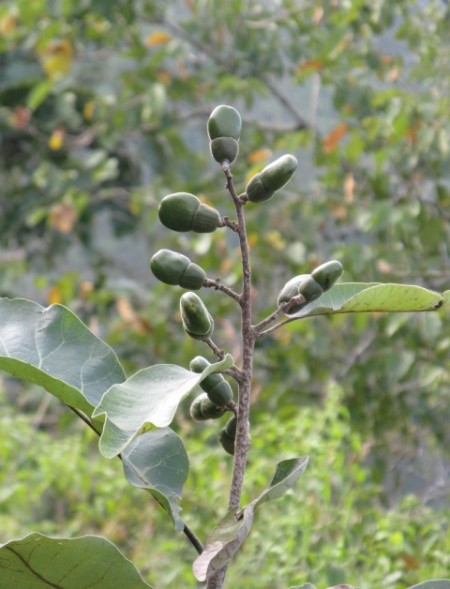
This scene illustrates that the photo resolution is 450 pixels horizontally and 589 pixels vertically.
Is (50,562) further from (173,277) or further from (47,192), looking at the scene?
(47,192)

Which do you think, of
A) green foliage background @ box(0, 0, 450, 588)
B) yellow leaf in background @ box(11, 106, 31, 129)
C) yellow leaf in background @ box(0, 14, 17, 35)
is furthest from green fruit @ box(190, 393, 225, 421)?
yellow leaf in background @ box(11, 106, 31, 129)

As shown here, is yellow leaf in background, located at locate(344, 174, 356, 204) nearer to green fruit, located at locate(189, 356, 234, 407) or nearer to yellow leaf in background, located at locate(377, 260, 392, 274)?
yellow leaf in background, located at locate(377, 260, 392, 274)

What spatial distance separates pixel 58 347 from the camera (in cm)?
64

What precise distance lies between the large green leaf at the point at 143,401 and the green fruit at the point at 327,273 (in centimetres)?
8

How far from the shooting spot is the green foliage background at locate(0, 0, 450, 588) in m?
1.64

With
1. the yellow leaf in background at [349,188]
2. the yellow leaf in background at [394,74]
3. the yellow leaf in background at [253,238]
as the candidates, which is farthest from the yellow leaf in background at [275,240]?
the yellow leaf in background at [394,74]

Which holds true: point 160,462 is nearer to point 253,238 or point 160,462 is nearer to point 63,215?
point 253,238

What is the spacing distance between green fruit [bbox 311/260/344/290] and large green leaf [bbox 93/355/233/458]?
81 mm

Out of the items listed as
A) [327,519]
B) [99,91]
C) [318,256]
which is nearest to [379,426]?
[318,256]

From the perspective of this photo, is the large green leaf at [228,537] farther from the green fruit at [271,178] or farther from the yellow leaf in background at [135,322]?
the yellow leaf in background at [135,322]

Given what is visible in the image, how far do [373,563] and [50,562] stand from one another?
96cm

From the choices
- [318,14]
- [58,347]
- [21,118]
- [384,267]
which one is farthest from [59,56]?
[58,347]

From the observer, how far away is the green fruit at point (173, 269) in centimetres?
59

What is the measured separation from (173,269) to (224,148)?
0.25 feet
